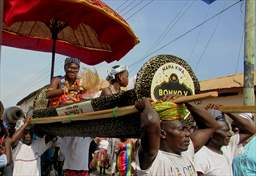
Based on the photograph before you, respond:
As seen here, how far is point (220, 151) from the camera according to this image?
483 centimetres

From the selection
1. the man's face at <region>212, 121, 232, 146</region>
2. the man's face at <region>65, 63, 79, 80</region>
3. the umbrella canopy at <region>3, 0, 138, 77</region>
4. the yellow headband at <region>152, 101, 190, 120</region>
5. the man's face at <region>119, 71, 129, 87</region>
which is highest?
the umbrella canopy at <region>3, 0, 138, 77</region>

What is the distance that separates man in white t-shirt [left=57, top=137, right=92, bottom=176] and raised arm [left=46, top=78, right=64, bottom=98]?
595 millimetres

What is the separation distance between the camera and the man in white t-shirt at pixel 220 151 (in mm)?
4551

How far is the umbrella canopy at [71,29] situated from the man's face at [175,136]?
2246 mm

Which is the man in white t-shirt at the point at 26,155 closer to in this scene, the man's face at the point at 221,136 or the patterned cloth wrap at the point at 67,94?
the patterned cloth wrap at the point at 67,94

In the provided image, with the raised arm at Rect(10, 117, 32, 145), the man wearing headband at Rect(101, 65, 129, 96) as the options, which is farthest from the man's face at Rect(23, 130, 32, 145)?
the man wearing headband at Rect(101, 65, 129, 96)

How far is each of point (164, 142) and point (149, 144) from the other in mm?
274

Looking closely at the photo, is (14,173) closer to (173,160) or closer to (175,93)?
(175,93)

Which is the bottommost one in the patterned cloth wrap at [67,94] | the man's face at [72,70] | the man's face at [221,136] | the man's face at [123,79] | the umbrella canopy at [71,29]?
the man's face at [221,136]

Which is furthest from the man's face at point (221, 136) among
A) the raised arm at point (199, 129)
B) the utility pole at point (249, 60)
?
the utility pole at point (249, 60)

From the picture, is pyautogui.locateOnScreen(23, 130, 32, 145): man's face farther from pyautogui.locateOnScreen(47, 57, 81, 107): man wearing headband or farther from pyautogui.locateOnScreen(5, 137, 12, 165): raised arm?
pyautogui.locateOnScreen(5, 137, 12, 165): raised arm

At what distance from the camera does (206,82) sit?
59.4 feet

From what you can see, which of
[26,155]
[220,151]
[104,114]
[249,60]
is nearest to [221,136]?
[220,151]

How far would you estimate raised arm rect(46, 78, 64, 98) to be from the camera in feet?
19.9
